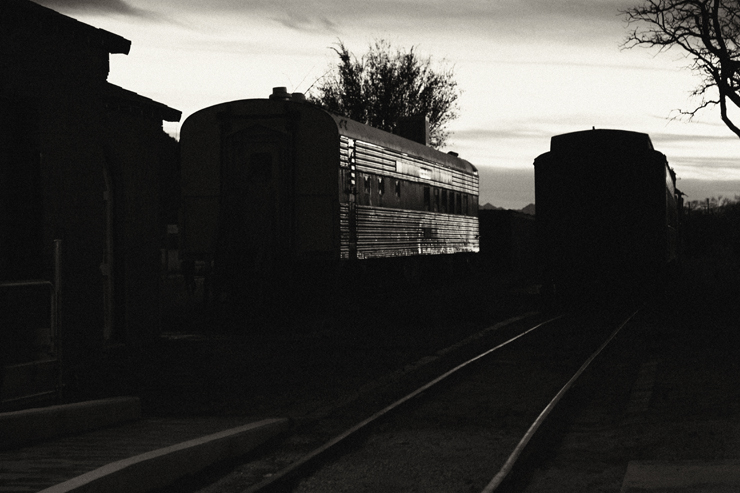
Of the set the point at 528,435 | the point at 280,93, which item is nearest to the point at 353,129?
the point at 280,93

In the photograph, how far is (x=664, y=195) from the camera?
2130 cm

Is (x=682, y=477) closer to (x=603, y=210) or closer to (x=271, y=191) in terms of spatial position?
(x=271, y=191)

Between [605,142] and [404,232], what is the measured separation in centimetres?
499

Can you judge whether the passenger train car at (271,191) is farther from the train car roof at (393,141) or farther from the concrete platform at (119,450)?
the concrete platform at (119,450)

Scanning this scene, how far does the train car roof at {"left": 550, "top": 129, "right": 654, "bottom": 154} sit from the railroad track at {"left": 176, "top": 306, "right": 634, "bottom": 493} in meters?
8.61

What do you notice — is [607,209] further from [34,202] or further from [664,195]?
[34,202]

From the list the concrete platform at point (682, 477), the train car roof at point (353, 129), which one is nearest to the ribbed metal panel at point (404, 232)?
the train car roof at point (353, 129)

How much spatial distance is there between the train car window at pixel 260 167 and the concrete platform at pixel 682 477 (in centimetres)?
1224

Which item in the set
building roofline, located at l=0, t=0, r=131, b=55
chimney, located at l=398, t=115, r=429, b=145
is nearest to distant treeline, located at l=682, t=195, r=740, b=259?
chimney, located at l=398, t=115, r=429, b=145

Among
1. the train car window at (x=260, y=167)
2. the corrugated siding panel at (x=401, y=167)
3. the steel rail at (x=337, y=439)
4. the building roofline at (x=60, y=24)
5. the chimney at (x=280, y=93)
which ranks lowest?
the steel rail at (x=337, y=439)

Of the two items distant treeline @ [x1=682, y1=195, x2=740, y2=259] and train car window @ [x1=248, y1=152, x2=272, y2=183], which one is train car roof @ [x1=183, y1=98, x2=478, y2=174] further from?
distant treeline @ [x1=682, y1=195, x2=740, y2=259]

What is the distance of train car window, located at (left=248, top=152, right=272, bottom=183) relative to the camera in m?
18.7

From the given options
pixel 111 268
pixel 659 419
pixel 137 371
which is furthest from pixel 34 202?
pixel 659 419

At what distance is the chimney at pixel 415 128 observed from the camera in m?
42.9
